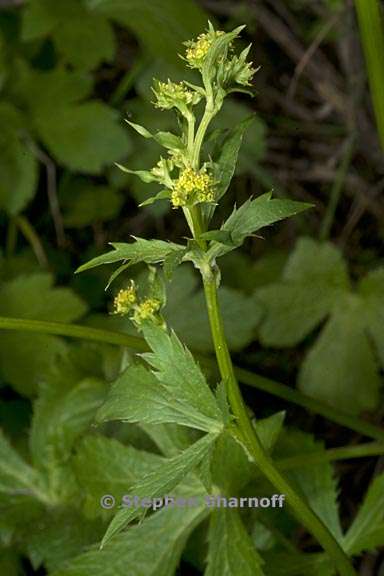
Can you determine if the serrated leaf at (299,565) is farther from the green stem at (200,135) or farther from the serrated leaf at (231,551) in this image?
the green stem at (200,135)

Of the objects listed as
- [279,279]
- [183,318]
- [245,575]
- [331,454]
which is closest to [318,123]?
[279,279]

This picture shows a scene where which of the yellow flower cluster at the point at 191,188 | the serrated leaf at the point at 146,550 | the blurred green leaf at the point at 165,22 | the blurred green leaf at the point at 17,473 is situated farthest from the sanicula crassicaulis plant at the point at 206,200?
the blurred green leaf at the point at 165,22

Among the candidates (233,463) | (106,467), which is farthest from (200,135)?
(106,467)

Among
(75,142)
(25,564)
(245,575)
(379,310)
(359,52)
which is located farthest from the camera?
(359,52)

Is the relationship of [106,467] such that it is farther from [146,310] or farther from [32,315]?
[32,315]

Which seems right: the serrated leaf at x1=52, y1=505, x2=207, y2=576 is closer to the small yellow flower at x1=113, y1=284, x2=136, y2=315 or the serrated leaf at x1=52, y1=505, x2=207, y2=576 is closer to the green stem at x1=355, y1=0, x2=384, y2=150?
the small yellow flower at x1=113, y1=284, x2=136, y2=315

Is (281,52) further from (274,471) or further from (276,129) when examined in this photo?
(274,471)

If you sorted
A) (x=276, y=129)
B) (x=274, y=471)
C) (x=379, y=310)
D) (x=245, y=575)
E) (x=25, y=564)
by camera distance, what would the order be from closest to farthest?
(x=274, y=471)
(x=245, y=575)
(x=25, y=564)
(x=379, y=310)
(x=276, y=129)

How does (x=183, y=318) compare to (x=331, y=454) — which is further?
(x=183, y=318)
